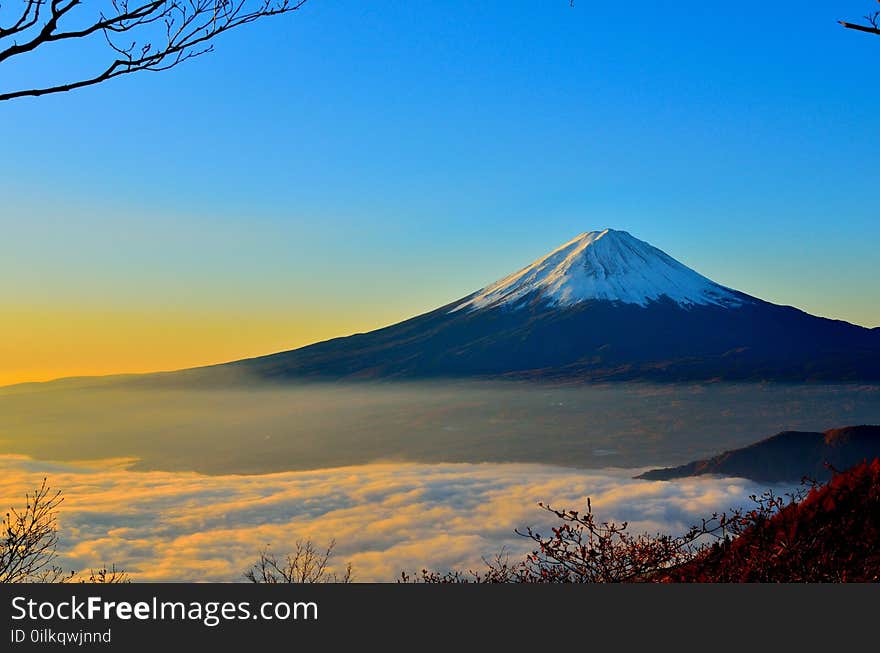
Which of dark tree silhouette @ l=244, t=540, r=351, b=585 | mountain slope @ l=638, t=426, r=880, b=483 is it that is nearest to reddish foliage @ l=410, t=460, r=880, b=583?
dark tree silhouette @ l=244, t=540, r=351, b=585

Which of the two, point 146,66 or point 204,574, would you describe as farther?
point 204,574

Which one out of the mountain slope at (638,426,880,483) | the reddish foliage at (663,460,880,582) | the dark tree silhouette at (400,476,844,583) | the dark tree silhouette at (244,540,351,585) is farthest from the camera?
the mountain slope at (638,426,880,483)

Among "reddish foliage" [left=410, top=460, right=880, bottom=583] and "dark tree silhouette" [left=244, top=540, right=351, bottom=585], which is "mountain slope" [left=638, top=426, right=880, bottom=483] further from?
"reddish foliage" [left=410, top=460, right=880, bottom=583]

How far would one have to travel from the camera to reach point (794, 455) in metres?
147

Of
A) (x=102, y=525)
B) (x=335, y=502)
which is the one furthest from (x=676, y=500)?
(x=102, y=525)

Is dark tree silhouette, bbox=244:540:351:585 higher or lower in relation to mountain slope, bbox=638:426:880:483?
higher

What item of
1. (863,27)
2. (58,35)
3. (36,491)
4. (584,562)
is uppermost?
(58,35)

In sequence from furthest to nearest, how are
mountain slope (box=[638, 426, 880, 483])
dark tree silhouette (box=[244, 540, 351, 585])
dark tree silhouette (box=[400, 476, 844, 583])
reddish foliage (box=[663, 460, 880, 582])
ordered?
mountain slope (box=[638, 426, 880, 483]) < dark tree silhouette (box=[244, 540, 351, 585]) < reddish foliage (box=[663, 460, 880, 582]) < dark tree silhouette (box=[400, 476, 844, 583])

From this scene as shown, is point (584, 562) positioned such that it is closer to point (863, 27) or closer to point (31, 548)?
point (863, 27)

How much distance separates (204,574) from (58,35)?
98908mm

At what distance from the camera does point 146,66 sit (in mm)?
6973

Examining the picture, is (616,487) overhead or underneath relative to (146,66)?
underneath

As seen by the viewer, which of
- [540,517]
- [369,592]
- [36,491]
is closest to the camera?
[369,592]

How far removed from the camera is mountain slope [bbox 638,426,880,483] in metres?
121
